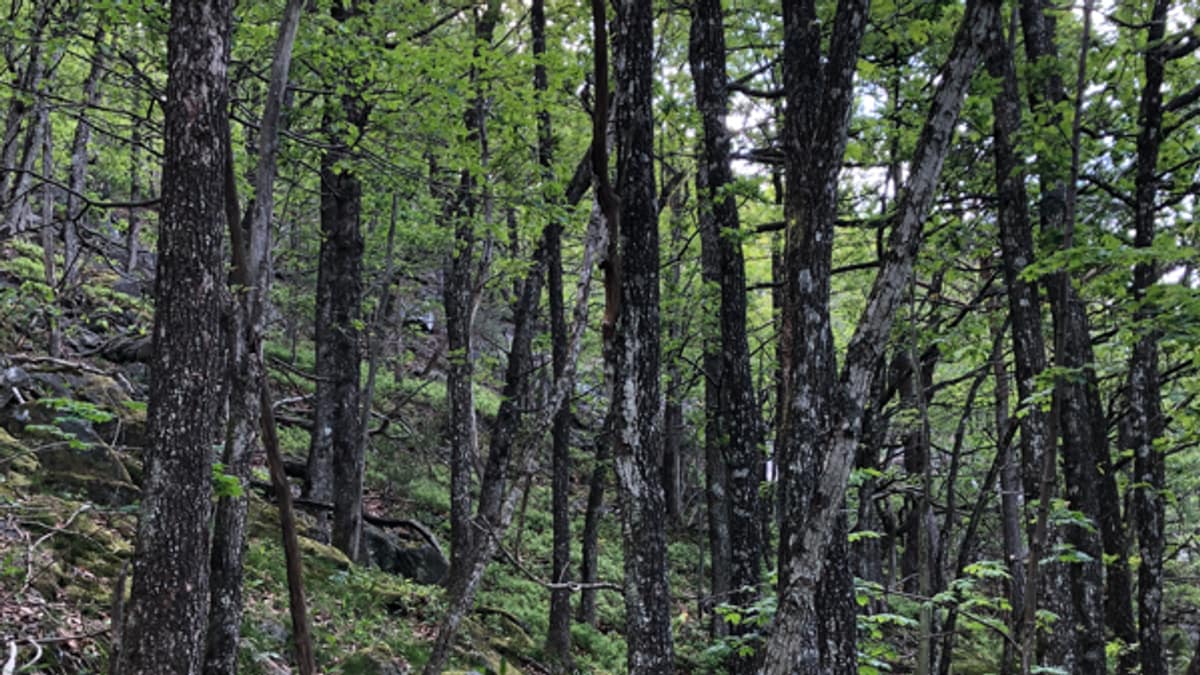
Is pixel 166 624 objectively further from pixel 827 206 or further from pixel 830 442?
pixel 827 206

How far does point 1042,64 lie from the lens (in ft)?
22.8

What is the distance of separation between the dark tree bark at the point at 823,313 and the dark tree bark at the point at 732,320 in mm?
2030

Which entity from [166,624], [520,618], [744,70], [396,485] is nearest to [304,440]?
[396,485]

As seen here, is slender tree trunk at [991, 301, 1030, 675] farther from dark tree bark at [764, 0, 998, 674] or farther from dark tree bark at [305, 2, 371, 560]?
dark tree bark at [305, 2, 371, 560]

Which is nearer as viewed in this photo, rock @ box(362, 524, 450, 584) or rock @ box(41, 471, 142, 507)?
rock @ box(41, 471, 142, 507)

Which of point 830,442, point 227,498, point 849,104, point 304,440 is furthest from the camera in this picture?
point 304,440

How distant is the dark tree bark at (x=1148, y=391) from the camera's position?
304 inches

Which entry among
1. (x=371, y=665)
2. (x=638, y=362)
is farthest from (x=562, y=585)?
(x=371, y=665)

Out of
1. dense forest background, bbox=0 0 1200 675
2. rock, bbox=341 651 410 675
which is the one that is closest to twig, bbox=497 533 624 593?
dense forest background, bbox=0 0 1200 675

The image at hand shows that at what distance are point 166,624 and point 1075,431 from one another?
7.59 m

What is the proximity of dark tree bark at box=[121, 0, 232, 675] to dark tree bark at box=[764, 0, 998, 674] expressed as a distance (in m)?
2.95

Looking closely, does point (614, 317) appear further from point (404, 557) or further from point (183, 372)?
point (404, 557)

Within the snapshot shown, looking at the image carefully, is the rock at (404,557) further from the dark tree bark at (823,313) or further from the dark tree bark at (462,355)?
the dark tree bark at (823,313)

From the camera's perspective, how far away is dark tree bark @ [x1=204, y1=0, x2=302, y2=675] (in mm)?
4871
